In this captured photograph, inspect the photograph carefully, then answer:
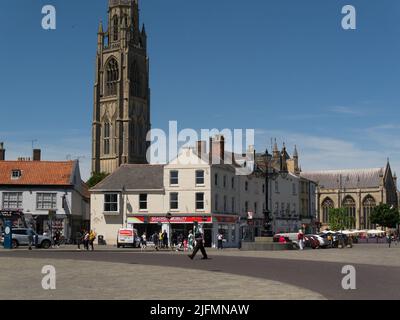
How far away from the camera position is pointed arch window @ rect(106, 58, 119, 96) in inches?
5645

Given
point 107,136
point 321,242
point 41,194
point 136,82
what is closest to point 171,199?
point 41,194

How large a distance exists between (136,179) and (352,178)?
99.7 metres

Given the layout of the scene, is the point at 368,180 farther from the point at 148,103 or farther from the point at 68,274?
the point at 68,274

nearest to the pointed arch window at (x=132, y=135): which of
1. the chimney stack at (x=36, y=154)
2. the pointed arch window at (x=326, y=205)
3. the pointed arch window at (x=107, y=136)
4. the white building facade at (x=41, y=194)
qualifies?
the pointed arch window at (x=107, y=136)

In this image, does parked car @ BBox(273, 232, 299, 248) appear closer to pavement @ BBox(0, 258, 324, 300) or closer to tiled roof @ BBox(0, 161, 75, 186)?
tiled roof @ BBox(0, 161, 75, 186)

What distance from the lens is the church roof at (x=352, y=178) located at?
152 metres

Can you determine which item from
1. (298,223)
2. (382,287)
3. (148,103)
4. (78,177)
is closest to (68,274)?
(382,287)

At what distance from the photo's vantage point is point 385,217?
431 ft

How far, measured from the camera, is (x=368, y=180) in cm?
15300

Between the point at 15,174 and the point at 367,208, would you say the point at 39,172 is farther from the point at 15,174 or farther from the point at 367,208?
the point at 367,208

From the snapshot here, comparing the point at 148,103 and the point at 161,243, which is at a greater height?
the point at 148,103

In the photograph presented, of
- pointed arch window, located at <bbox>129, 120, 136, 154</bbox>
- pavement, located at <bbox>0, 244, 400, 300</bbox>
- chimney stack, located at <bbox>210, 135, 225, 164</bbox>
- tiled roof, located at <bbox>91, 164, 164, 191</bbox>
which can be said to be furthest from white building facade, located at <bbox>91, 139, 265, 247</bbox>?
pointed arch window, located at <bbox>129, 120, 136, 154</bbox>

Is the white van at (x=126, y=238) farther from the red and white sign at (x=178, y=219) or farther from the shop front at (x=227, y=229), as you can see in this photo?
the shop front at (x=227, y=229)
